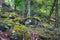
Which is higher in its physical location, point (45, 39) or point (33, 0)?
point (33, 0)

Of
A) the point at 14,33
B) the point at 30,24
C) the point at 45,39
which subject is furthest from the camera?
the point at 30,24

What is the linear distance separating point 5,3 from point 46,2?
6.28 metres

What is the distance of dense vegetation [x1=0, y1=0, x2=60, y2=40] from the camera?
10.6m

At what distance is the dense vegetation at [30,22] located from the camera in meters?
10.6

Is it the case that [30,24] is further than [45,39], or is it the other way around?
[30,24]

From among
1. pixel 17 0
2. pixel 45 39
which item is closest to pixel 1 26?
pixel 45 39

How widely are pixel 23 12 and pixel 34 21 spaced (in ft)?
12.1

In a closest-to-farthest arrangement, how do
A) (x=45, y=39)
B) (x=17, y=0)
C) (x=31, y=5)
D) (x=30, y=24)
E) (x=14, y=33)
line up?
(x=14, y=33)
(x=45, y=39)
(x=30, y=24)
(x=17, y=0)
(x=31, y=5)

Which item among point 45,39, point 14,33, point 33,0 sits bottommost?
point 45,39

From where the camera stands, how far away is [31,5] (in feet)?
59.2

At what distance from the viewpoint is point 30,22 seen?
14.4 meters

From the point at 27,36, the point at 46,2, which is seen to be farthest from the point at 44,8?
the point at 27,36

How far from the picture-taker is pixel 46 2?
17609mm

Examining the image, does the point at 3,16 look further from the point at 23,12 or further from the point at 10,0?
the point at 10,0
